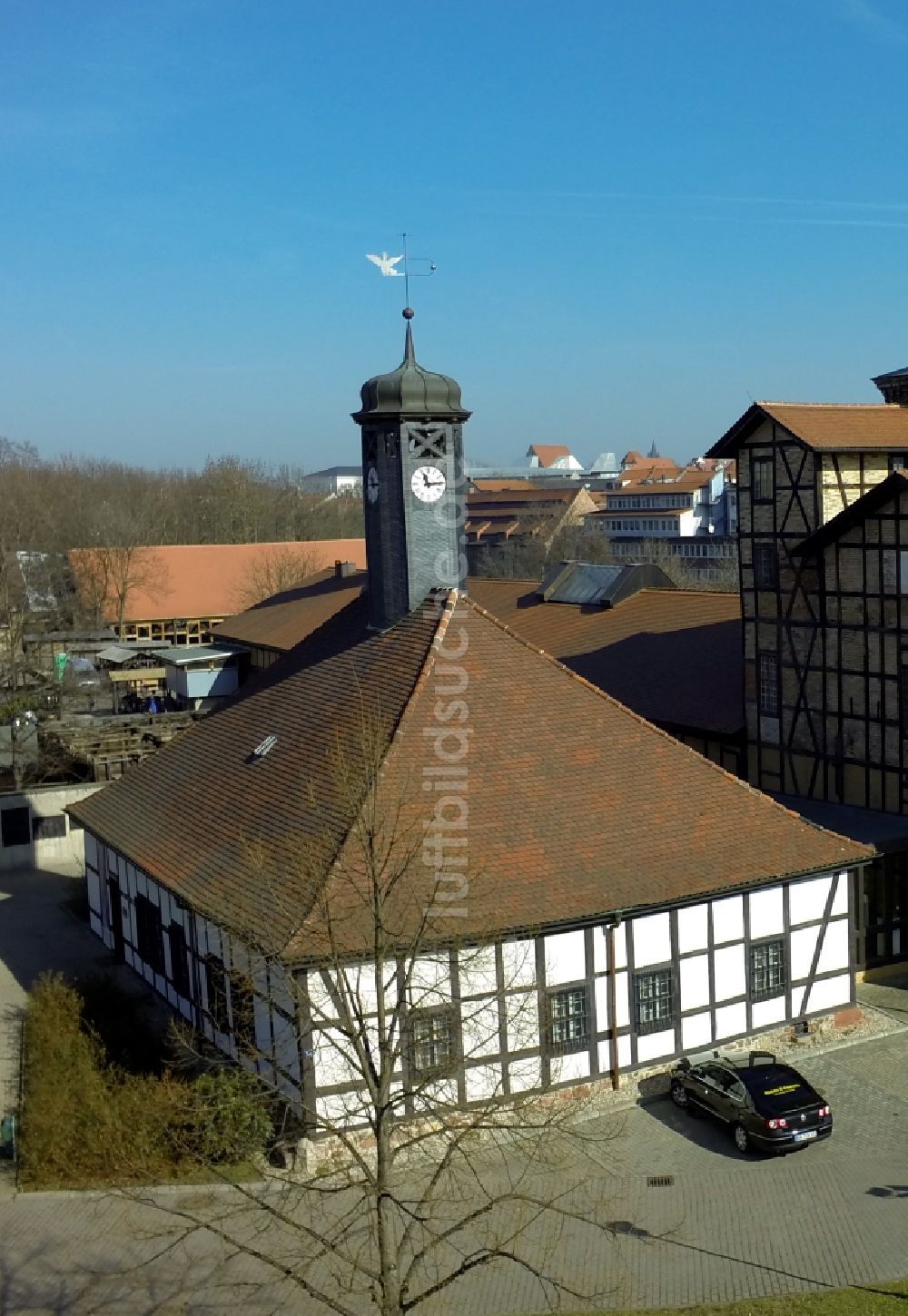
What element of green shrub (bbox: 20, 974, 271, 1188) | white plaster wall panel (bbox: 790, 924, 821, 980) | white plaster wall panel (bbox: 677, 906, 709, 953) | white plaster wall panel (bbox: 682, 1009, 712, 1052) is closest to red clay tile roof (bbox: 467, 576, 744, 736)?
white plaster wall panel (bbox: 790, 924, 821, 980)

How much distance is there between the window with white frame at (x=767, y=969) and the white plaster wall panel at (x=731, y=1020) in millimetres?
241

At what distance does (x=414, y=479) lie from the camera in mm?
19406

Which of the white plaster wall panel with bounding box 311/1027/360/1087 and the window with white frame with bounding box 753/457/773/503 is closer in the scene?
the white plaster wall panel with bounding box 311/1027/360/1087

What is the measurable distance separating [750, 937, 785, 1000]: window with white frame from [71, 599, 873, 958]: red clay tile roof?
1.09 metres

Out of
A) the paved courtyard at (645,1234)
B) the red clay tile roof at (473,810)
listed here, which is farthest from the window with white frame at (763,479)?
the paved courtyard at (645,1234)

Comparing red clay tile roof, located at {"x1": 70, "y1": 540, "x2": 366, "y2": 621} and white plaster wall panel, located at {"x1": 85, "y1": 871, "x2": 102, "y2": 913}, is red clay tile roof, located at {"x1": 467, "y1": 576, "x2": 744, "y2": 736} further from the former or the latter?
red clay tile roof, located at {"x1": 70, "y1": 540, "x2": 366, "y2": 621}

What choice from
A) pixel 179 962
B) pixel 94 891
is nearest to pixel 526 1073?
pixel 179 962

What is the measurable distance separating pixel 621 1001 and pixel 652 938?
2.77 ft

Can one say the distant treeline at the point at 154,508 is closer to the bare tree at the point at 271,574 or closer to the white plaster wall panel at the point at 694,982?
the bare tree at the point at 271,574

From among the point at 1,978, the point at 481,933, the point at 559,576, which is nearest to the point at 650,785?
the point at 481,933

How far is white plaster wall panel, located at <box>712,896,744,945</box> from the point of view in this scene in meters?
16.8

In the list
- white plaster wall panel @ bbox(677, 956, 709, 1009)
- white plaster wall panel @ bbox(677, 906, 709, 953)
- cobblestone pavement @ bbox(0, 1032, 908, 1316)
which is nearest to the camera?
cobblestone pavement @ bbox(0, 1032, 908, 1316)

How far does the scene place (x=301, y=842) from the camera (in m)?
16.0

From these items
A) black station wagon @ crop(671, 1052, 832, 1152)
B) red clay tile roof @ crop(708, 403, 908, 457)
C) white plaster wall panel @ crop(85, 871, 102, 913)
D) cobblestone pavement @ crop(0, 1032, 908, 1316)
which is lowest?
cobblestone pavement @ crop(0, 1032, 908, 1316)
